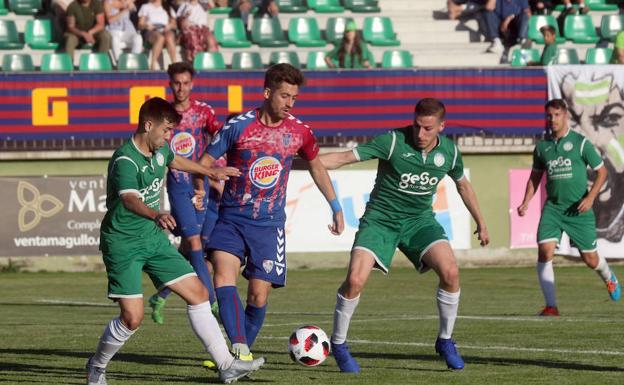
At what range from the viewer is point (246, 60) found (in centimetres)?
2673

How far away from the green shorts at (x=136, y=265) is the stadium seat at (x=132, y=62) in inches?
632

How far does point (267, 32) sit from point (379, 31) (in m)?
2.34

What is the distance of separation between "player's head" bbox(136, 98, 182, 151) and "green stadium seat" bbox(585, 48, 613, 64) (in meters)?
18.9

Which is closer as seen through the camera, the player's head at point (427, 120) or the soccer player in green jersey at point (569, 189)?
the player's head at point (427, 120)

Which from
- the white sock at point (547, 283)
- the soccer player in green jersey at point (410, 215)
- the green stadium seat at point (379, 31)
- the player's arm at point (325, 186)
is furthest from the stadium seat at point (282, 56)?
the player's arm at point (325, 186)

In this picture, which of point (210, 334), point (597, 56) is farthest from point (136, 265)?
point (597, 56)

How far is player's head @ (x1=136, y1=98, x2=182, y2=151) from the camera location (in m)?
9.66

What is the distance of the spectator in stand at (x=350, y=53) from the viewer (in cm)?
2567

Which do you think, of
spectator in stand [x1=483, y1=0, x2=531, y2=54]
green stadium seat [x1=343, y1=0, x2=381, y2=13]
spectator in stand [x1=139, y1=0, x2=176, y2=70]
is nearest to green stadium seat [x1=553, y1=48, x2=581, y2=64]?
spectator in stand [x1=483, y1=0, x2=531, y2=54]

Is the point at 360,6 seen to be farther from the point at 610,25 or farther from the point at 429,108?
the point at 429,108

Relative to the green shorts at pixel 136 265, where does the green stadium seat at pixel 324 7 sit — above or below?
above

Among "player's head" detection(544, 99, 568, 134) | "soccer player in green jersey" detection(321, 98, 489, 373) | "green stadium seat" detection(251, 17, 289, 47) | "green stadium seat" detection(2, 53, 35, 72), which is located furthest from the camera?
"green stadium seat" detection(251, 17, 289, 47)

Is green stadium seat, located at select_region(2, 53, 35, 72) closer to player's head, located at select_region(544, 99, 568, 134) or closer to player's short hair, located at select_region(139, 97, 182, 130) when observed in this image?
player's head, located at select_region(544, 99, 568, 134)

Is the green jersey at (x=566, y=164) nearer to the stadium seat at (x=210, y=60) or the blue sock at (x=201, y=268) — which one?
the blue sock at (x=201, y=268)
